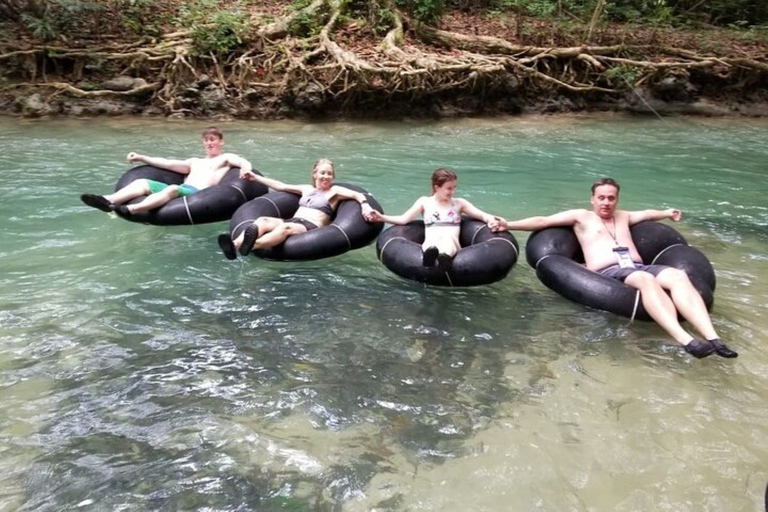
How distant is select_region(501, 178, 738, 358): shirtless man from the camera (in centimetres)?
393

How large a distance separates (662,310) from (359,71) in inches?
381

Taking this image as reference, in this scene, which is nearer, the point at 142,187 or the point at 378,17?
the point at 142,187

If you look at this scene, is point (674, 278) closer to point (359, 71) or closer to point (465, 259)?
point (465, 259)

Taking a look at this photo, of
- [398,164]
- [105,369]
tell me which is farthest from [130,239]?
[398,164]

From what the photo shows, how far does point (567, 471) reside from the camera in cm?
289

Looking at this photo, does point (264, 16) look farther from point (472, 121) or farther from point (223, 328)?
point (223, 328)

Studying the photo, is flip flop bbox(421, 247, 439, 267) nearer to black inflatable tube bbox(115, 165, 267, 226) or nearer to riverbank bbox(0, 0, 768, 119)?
black inflatable tube bbox(115, 165, 267, 226)

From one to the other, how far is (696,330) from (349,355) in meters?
2.43

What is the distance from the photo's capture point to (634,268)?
466 centimetres

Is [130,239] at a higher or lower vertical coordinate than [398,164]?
lower

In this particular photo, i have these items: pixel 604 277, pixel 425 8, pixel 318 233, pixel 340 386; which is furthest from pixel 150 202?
pixel 425 8

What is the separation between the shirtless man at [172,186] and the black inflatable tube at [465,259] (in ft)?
7.14

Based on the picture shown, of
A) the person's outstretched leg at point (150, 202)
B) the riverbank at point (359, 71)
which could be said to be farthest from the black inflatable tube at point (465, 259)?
the riverbank at point (359, 71)

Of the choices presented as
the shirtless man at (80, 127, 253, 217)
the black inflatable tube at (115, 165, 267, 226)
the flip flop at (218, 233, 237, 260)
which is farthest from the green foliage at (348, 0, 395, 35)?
the flip flop at (218, 233, 237, 260)
